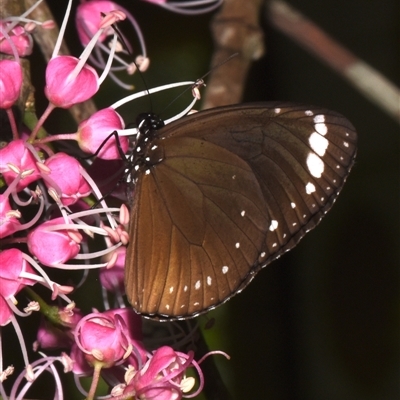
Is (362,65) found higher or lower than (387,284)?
higher

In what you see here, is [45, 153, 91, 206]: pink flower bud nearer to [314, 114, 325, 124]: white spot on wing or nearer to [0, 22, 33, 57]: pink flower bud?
[0, 22, 33, 57]: pink flower bud

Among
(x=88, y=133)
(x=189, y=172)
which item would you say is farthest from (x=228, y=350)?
(x=88, y=133)

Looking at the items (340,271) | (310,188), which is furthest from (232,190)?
(340,271)

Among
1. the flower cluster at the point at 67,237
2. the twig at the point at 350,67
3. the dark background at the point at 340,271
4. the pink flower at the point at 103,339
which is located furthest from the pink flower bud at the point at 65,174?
the dark background at the point at 340,271

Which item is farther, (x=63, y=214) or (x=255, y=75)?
(x=255, y=75)

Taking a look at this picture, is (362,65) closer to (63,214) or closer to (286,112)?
(286,112)

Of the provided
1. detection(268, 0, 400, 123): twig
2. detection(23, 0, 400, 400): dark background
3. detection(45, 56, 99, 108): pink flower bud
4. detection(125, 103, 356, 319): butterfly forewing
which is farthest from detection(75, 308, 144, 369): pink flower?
detection(23, 0, 400, 400): dark background

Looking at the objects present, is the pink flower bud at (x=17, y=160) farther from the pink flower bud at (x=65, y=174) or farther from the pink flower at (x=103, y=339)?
the pink flower at (x=103, y=339)

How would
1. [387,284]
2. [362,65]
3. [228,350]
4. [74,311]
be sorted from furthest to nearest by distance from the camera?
[387,284] < [228,350] < [362,65] < [74,311]
